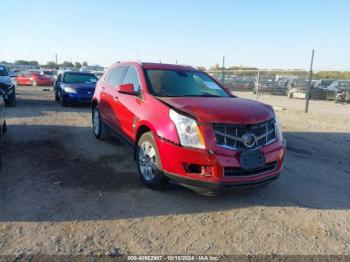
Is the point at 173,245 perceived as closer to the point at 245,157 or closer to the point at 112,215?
the point at 112,215

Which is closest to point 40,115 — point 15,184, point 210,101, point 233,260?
point 15,184

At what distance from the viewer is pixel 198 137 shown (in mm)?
3998

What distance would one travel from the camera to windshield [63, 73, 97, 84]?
574 inches

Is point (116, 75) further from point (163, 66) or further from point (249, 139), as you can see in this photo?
point (249, 139)

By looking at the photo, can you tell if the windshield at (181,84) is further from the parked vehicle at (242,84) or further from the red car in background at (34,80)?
the red car in background at (34,80)

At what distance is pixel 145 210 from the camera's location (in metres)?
4.06

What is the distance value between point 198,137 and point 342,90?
2227 centimetres

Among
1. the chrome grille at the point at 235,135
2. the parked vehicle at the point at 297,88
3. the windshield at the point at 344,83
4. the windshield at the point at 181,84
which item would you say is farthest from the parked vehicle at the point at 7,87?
the windshield at the point at 344,83

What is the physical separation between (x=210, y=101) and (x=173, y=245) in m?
2.17

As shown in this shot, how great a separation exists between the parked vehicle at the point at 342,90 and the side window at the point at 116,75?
19.7 metres

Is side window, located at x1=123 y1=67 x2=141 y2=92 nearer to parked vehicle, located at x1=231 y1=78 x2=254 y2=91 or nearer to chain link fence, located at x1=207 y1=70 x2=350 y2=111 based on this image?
chain link fence, located at x1=207 y1=70 x2=350 y2=111

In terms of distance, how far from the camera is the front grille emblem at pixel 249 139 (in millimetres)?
4082

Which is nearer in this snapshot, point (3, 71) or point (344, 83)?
point (3, 71)

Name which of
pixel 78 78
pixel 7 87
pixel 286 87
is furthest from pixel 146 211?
pixel 286 87
